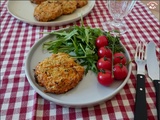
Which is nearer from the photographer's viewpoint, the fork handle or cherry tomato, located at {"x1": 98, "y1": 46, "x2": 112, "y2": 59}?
the fork handle

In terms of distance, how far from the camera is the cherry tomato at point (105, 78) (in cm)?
63

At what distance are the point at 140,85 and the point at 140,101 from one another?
7cm

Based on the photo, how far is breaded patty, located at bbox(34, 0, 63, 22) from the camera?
98cm

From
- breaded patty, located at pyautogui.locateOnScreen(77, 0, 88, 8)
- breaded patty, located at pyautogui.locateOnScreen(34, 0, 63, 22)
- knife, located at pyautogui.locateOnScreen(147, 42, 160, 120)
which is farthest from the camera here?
breaded patty, located at pyautogui.locateOnScreen(77, 0, 88, 8)

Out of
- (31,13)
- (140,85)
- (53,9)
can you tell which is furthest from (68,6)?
(140,85)

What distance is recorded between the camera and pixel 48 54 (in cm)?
80

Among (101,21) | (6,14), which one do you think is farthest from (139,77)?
(6,14)

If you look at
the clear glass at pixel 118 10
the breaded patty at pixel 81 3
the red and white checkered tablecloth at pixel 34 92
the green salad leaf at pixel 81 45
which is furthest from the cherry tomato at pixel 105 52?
the breaded patty at pixel 81 3

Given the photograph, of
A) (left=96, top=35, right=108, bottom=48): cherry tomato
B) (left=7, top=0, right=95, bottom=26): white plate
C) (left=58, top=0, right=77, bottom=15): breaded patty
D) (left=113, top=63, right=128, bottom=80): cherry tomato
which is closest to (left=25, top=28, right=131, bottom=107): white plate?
(left=113, top=63, right=128, bottom=80): cherry tomato

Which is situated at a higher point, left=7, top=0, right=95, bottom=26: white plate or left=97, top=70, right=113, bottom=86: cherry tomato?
left=97, top=70, right=113, bottom=86: cherry tomato

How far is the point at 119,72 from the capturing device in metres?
0.65

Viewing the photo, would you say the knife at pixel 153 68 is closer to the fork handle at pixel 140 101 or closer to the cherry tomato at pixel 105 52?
the fork handle at pixel 140 101

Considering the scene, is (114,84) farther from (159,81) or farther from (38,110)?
(38,110)

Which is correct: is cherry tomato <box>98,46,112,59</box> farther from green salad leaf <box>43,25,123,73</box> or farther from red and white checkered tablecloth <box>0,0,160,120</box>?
red and white checkered tablecloth <box>0,0,160,120</box>
